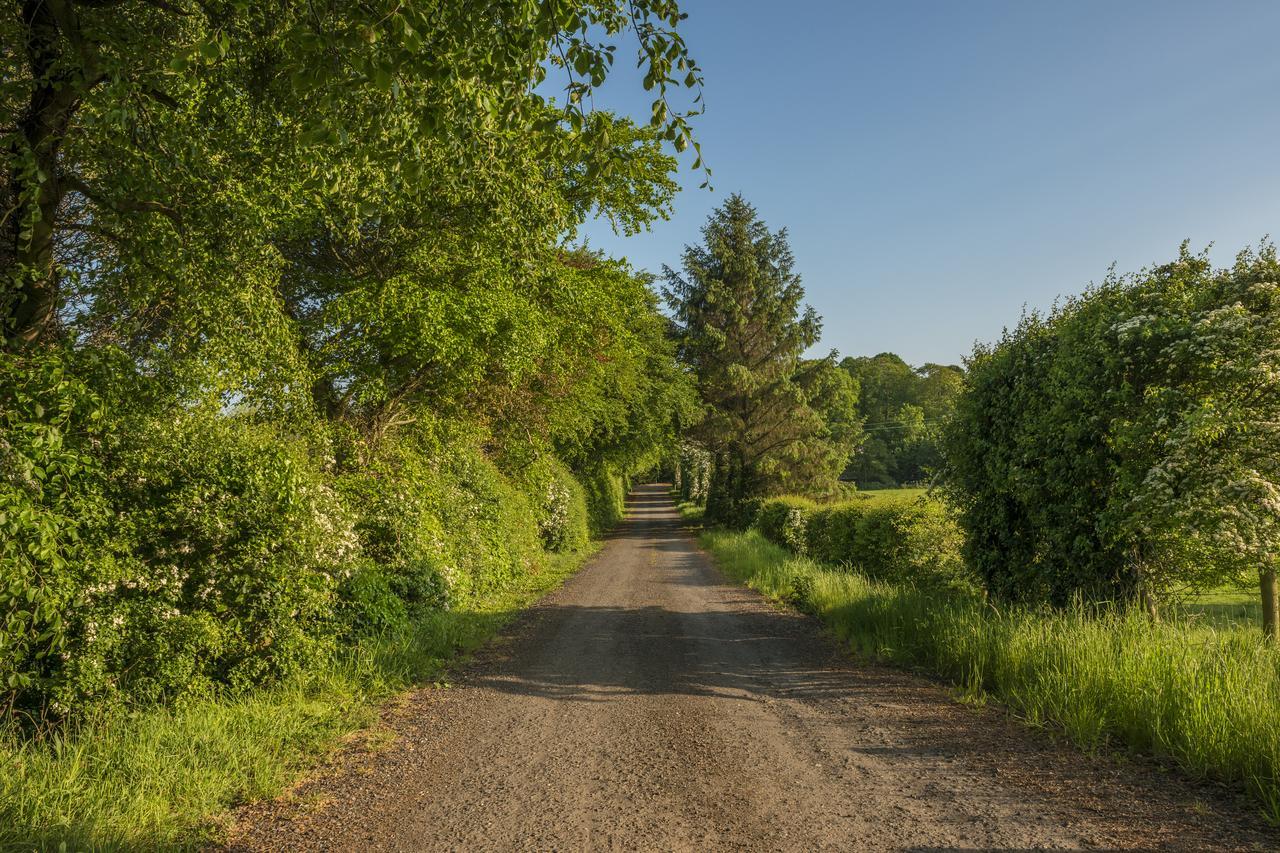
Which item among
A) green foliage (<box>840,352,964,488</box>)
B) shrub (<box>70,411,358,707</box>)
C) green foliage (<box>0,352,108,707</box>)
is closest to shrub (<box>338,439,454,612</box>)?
shrub (<box>70,411,358,707</box>)

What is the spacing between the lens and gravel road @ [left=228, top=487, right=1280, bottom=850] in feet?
13.5

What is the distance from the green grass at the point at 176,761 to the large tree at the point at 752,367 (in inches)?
986

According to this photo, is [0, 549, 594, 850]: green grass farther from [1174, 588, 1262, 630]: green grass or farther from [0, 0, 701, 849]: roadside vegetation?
[1174, 588, 1262, 630]: green grass

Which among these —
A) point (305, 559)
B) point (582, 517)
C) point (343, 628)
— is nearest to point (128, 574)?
point (305, 559)

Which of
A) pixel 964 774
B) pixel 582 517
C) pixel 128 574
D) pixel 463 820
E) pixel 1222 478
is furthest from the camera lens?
pixel 582 517

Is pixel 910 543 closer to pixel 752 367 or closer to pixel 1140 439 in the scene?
pixel 1140 439

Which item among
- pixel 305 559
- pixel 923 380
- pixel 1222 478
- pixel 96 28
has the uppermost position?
pixel 923 380

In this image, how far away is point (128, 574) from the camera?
21.0ft

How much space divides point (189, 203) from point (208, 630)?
4531 millimetres

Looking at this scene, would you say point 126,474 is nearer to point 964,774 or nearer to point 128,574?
point 128,574

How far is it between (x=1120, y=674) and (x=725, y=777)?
3.47 meters

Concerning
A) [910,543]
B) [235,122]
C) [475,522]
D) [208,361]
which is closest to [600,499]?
[475,522]

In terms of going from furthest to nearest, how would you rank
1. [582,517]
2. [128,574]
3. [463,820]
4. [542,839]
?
[582,517] < [128,574] < [463,820] < [542,839]

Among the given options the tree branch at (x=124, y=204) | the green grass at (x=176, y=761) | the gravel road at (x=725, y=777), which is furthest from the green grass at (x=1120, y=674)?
the tree branch at (x=124, y=204)
